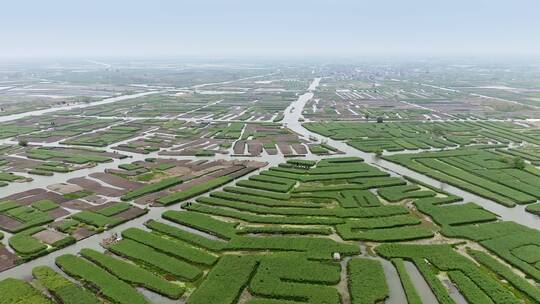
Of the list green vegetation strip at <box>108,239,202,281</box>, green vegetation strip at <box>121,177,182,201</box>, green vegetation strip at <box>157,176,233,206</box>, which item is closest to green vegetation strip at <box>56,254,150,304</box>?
green vegetation strip at <box>108,239,202,281</box>

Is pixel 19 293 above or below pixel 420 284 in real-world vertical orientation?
above

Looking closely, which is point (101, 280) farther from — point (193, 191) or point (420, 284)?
point (420, 284)

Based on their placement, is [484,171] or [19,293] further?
[484,171]

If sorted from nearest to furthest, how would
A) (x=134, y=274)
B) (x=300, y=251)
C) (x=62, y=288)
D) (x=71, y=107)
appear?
(x=62, y=288)
(x=134, y=274)
(x=300, y=251)
(x=71, y=107)

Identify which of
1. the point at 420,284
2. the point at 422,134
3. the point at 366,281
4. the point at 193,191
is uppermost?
the point at 422,134

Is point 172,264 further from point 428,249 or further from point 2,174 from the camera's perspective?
point 2,174

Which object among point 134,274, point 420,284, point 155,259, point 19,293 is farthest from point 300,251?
point 19,293

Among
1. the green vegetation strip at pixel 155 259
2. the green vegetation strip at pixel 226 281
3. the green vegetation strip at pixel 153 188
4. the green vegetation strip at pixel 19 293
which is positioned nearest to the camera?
the green vegetation strip at pixel 19 293

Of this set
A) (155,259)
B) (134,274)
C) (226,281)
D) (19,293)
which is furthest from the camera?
(155,259)

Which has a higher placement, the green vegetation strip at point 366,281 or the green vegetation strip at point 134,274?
the green vegetation strip at point 134,274

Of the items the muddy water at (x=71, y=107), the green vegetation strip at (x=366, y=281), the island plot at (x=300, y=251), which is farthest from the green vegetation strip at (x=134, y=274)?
the muddy water at (x=71, y=107)

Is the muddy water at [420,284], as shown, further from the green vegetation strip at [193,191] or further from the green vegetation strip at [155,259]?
the green vegetation strip at [193,191]

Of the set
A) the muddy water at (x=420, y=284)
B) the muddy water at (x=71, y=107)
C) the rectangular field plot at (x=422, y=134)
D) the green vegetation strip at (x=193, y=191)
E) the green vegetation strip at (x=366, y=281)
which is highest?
the muddy water at (x=71, y=107)
